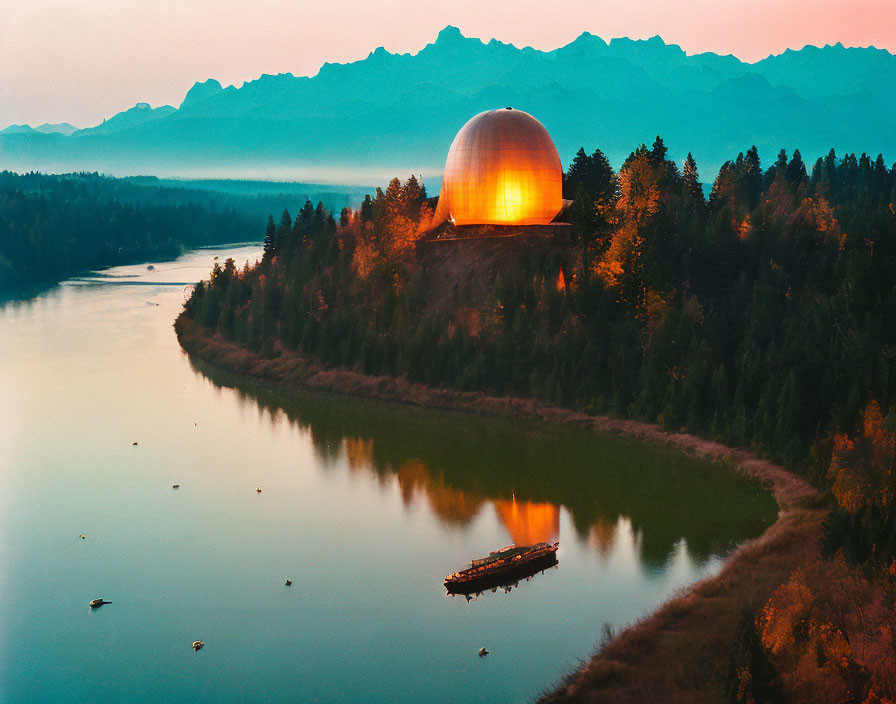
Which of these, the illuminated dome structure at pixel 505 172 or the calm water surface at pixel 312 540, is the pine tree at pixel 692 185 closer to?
the illuminated dome structure at pixel 505 172

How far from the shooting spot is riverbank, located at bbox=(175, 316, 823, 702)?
30625 mm

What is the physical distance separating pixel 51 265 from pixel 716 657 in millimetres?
149424

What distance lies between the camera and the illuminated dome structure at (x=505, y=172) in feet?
253

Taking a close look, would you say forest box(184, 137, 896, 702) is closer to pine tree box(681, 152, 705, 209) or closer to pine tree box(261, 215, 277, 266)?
pine tree box(681, 152, 705, 209)

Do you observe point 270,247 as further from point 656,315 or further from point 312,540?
point 312,540

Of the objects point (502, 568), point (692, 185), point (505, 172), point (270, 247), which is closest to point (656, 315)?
point (692, 185)

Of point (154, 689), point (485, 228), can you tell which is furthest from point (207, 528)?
point (485, 228)

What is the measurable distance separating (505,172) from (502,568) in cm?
4353

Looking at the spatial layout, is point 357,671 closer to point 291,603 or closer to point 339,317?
point 291,603

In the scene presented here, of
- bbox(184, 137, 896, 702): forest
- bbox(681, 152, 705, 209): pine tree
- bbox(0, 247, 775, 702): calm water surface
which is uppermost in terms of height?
bbox(681, 152, 705, 209): pine tree

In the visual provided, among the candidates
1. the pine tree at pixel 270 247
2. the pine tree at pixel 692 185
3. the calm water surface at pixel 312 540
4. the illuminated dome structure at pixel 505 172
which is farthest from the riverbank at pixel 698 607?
Answer: the pine tree at pixel 270 247

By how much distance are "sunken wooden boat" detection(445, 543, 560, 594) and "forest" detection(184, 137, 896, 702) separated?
11.0m

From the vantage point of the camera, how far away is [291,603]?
3881cm

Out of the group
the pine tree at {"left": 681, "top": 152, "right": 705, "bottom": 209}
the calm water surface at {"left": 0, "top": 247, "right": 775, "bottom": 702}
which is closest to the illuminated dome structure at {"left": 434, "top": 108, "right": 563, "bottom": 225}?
the pine tree at {"left": 681, "top": 152, "right": 705, "bottom": 209}
